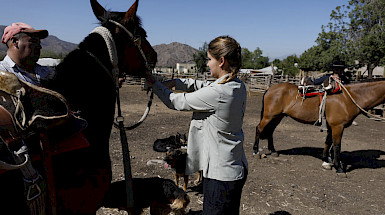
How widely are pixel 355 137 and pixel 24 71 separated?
408 inches

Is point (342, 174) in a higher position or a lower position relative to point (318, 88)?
lower

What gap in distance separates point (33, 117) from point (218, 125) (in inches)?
50.3

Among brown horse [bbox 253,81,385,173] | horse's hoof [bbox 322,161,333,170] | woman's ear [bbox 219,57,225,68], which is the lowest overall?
horse's hoof [bbox 322,161,333,170]

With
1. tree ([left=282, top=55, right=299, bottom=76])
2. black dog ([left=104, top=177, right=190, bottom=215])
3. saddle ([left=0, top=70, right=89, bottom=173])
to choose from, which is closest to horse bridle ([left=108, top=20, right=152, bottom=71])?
saddle ([left=0, top=70, right=89, bottom=173])

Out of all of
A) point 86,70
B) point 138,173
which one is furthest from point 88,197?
point 138,173

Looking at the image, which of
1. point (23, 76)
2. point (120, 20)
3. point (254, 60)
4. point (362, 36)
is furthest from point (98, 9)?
point (254, 60)

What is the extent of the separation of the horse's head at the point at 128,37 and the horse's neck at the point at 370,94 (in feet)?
19.5

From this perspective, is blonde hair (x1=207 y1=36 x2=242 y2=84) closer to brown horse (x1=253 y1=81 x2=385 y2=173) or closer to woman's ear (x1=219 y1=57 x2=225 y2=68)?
woman's ear (x1=219 y1=57 x2=225 y2=68)

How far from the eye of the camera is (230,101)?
6.51 feet

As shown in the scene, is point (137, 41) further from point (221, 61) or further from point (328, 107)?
point (328, 107)

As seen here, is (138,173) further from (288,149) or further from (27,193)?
(288,149)

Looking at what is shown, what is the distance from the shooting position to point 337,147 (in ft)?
19.8

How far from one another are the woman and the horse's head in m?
0.27

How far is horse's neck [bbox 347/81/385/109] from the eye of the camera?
6163 mm
